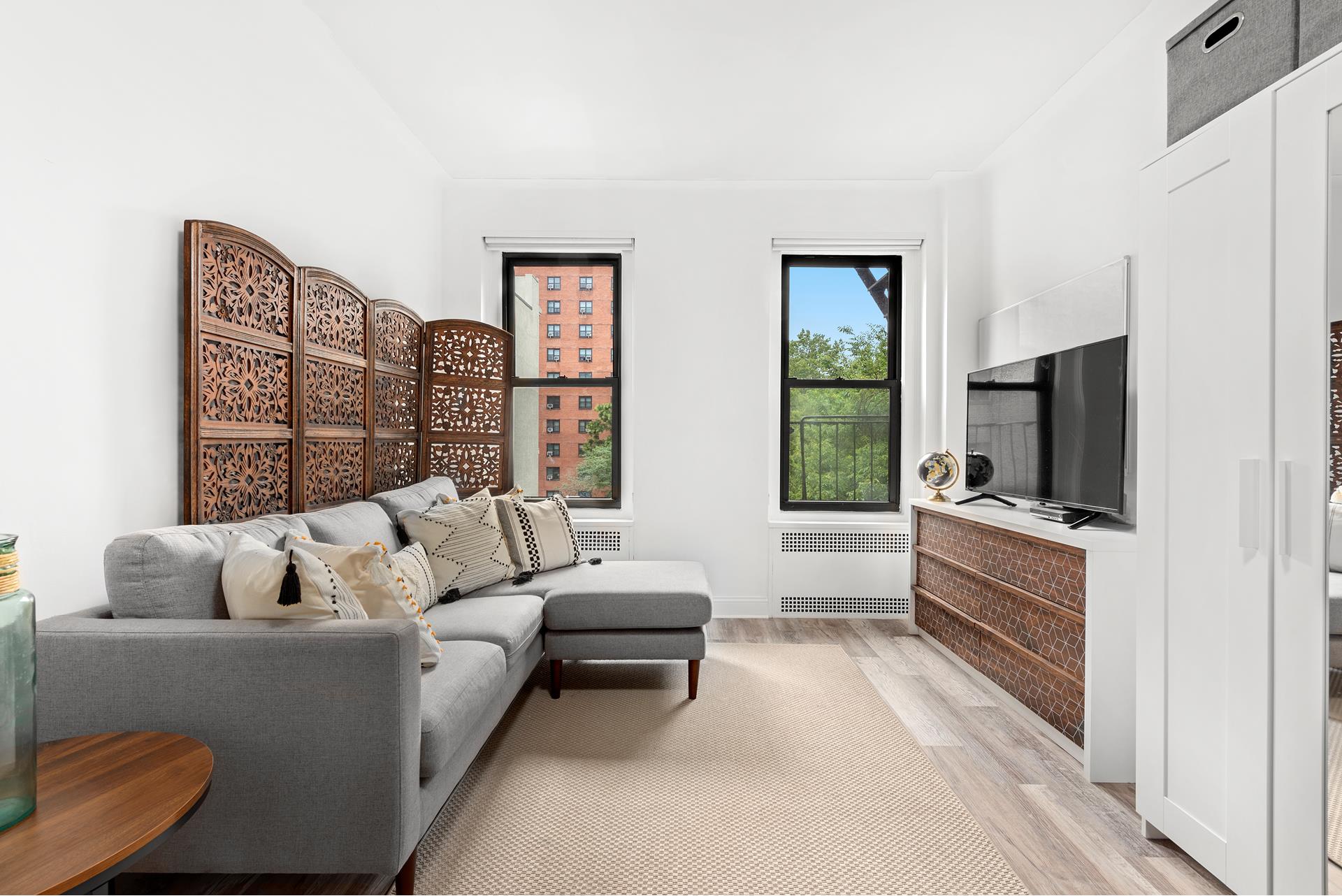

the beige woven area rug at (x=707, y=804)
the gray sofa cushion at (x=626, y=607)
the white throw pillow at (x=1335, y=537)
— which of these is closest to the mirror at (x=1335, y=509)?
the white throw pillow at (x=1335, y=537)

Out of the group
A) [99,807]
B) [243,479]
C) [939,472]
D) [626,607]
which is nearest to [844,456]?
[939,472]

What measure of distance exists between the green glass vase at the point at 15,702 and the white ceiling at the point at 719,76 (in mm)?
2339

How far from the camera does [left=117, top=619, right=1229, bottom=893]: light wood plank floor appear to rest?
1.55 meters

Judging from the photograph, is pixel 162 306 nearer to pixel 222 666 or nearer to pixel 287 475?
pixel 287 475

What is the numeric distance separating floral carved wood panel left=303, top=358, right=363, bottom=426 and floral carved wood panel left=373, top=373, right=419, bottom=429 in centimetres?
14

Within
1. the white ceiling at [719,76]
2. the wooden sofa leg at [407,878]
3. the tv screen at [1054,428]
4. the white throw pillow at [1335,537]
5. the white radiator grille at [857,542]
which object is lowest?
the wooden sofa leg at [407,878]

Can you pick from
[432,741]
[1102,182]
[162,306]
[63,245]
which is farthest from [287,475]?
[1102,182]

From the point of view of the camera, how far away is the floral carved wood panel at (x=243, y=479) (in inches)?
76.8

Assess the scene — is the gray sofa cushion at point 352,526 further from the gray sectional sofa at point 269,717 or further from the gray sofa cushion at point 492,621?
the gray sectional sofa at point 269,717

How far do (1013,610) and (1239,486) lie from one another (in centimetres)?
131

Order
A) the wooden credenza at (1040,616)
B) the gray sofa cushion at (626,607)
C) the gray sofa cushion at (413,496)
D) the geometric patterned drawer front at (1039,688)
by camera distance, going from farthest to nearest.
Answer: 1. the gray sofa cushion at (413,496)
2. the gray sofa cushion at (626,607)
3. the geometric patterned drawer front at (1039,688)
4. the wooden credenza at (1040,616)

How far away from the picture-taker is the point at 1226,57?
155cm

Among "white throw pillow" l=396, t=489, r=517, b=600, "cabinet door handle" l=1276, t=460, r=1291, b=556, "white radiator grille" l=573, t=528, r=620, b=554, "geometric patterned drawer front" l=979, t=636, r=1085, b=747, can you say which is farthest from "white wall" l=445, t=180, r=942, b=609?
"cabinet door handle" l=1276, t=460, r=1291, b=556

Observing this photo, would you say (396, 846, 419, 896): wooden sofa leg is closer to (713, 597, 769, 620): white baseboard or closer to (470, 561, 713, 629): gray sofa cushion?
(470, 561, 713, 629): gray sofa cushion
